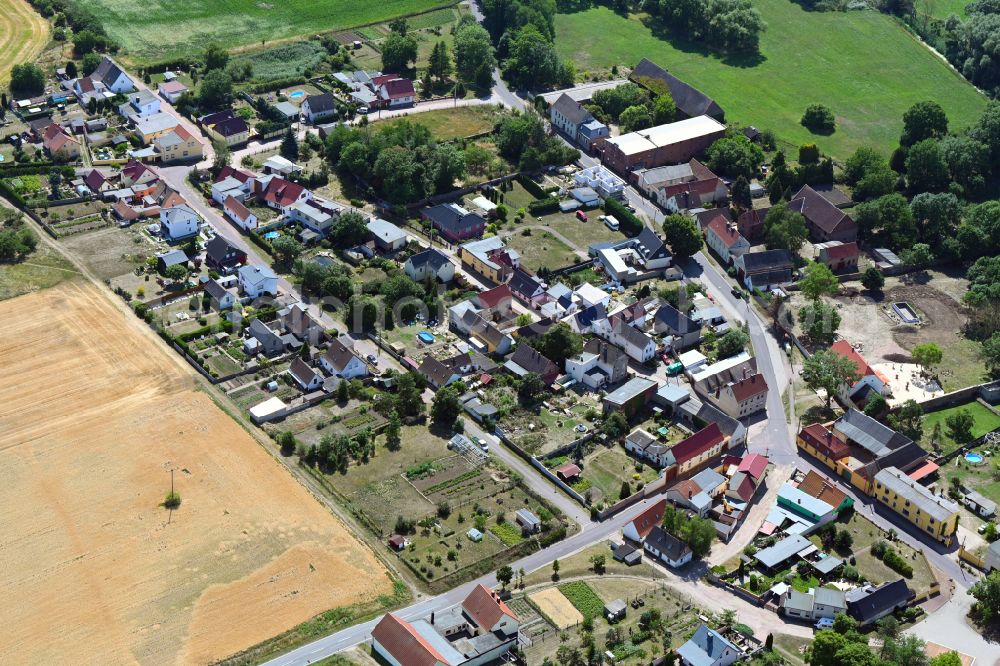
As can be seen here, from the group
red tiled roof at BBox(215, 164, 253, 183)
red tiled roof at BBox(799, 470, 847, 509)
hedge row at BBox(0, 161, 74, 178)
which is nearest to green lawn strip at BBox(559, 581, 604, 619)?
red tiled roof at BBox(799, 470, 847, 509)

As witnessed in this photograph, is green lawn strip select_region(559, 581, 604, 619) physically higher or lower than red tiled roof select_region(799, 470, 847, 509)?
lower

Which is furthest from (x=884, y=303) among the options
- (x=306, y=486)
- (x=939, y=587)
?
(x=306, y=486)

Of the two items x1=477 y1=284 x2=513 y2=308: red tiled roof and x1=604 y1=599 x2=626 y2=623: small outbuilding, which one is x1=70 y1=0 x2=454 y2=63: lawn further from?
x1=604 y1=599 x2=626 y2=623: small outbuilding

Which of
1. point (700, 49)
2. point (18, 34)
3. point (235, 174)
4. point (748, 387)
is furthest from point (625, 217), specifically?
point (18, 34)

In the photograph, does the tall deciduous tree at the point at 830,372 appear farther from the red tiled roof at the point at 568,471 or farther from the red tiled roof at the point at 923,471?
the red tiled roof at the point at 568,471

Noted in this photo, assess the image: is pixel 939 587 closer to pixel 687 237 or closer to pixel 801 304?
pixel 801 304

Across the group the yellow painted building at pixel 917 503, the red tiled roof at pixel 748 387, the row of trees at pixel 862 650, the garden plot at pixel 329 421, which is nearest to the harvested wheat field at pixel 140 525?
the garden plot at pixel 329 421
